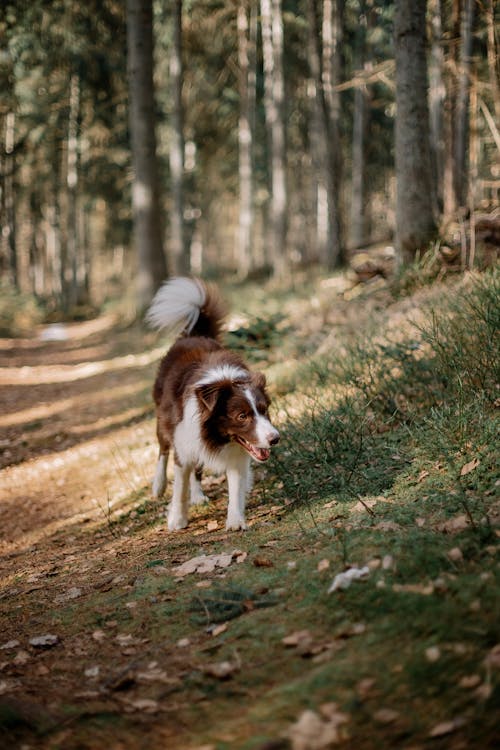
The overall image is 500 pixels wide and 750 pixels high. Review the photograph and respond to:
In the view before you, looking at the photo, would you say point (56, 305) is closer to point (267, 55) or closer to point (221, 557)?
point (267, 55)

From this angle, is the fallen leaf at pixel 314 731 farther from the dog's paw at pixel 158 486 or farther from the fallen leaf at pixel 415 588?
the dog's paw at pixel 158 486

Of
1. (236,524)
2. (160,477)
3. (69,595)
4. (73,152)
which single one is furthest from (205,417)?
(73,152)

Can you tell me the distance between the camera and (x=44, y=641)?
3.50 m

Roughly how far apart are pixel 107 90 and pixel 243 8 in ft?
20.5

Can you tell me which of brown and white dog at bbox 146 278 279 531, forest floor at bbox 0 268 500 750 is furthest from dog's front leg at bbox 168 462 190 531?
forest floor at bbox 0 268 500 750

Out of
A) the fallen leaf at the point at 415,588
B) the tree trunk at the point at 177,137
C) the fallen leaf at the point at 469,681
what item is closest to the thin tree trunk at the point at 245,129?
the tree trunk at the point at 177,137

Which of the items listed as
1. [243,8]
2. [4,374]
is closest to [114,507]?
[4,374]

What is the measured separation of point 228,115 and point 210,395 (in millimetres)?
28341

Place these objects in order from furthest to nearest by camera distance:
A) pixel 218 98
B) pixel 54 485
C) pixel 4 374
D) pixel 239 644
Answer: pixel 218 98 < pixel 4 374 < pixel 54 485 < pixel 239 644

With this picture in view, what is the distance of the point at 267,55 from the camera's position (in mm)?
23125

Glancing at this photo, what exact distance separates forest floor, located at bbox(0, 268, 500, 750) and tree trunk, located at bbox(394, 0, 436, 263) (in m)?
4.19

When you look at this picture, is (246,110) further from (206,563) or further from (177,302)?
(206,563)

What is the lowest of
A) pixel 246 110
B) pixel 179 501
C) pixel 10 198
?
pixel 179 501

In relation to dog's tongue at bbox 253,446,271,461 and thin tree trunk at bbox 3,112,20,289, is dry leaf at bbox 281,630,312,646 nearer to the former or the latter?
dog's tongue at bbox 253,446,271,461
